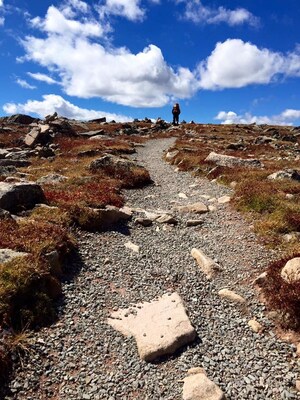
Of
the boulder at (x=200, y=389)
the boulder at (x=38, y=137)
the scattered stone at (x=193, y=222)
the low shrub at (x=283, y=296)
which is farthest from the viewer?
the boulder at (x=38, y=137)

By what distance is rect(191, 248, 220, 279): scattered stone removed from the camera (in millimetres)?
12402

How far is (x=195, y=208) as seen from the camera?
19.1 m

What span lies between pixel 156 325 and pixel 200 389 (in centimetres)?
233

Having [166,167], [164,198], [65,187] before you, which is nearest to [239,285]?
[164,198]

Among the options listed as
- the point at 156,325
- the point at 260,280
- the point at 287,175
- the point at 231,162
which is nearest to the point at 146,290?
the point at 156,325

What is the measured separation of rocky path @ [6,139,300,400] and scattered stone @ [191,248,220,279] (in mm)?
252

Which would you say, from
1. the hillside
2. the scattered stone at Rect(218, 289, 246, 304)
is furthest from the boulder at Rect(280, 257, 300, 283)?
the scattered stone at Rect(218, 289, 246, 304)

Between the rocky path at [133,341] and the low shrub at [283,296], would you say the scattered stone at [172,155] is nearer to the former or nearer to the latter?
the rocky path at [133,341]

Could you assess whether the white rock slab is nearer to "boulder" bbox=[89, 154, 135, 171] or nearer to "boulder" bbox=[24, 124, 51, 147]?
"boulder" bbox=[89, 154, 135, 171]

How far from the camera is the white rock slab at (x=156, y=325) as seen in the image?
8.66 meters

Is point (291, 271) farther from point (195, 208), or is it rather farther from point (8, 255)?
point (195, 208)

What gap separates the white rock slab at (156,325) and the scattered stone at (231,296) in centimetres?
148

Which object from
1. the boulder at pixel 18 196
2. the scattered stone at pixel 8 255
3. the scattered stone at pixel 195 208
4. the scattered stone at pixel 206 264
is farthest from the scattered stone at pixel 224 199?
the scattered stone at pixel 8 255

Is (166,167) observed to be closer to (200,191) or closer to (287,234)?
(200,191)
